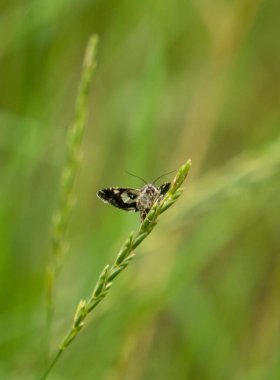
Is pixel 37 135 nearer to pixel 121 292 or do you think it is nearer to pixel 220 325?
pixel 121 292

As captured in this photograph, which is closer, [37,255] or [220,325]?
[220,325]

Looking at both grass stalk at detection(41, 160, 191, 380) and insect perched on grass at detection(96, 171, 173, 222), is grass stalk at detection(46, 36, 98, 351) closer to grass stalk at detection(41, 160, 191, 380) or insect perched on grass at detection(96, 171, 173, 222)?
insect perched on grass at detection(96, 171, 173, 222)

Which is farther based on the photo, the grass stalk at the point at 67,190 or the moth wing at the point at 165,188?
the grass stalk at the point at 67,190

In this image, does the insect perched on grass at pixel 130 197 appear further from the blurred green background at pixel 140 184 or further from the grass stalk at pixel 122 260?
the blurred green background at pixel 140 184

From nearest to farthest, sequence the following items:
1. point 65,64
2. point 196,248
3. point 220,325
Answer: point 196,248 < point 220,325 < point 65,64

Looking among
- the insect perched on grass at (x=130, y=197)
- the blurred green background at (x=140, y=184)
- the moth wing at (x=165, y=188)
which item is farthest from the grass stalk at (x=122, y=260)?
the blurred green background at (x=140, y=184)

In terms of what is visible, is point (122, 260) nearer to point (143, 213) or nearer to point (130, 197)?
point (143, 213)

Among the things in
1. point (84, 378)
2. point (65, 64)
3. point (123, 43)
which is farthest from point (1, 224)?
point (123, 43)
